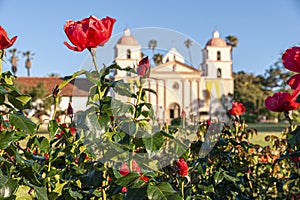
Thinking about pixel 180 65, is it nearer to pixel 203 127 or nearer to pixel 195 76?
pixel 195 76

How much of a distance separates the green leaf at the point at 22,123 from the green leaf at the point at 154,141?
0.36m

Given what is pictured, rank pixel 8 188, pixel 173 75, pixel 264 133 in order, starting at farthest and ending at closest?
1. pixel 264 133
2. pixel 173 75
3. pixel 8 188

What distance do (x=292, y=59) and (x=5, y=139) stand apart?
88 cm

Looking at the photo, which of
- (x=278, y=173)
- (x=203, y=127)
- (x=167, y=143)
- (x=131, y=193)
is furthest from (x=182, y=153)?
(x=278, y=173)

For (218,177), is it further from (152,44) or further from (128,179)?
(128,179)

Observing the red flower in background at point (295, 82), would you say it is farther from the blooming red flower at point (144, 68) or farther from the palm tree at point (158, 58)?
the palm tree at point (158, 58)

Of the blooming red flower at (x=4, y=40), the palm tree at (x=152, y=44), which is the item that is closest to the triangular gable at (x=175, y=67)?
the palm tree at (x=152, y=44)

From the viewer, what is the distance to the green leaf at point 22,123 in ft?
4.12

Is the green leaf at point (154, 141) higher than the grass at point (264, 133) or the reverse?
higher

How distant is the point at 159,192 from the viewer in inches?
48.0

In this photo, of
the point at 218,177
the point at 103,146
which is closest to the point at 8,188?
the point at 103,146

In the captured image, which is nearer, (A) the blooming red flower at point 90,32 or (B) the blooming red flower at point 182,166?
(A) the blooming red flower at point 90,32

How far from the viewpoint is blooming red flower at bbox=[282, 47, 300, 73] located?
46.4 inches

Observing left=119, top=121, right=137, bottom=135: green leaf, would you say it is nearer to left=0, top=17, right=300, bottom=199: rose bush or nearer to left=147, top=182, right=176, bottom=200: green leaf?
left=0, top=17, right=300, bottom=199: rose bush
